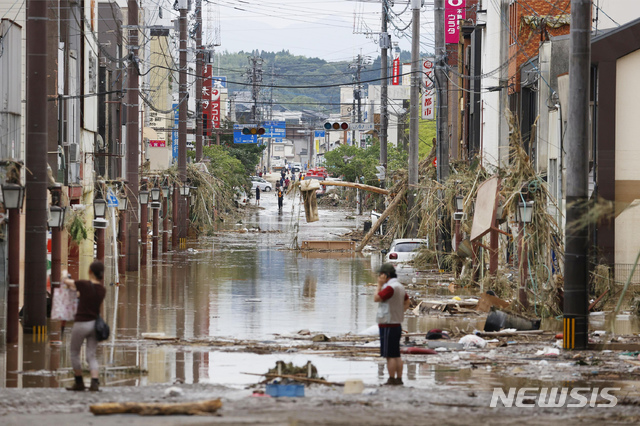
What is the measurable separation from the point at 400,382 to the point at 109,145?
33605 mm

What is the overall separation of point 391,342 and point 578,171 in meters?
4.96

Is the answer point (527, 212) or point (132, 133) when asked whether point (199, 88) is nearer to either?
point (132, 133)

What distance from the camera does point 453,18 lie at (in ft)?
179

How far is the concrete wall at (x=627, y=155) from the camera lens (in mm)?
24906

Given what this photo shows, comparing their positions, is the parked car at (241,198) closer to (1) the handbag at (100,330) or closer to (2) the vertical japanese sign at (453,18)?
(2) the vertical japanese sign at (453,18)

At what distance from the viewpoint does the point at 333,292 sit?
2677cm

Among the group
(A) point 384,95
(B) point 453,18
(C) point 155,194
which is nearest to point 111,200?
(C) point 155,194

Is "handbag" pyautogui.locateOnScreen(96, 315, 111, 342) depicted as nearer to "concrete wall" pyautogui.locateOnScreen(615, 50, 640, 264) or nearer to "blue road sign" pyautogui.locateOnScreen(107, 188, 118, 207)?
"concrete wall" pyautogui.locateOnScreen(615, 50, 640, 264)

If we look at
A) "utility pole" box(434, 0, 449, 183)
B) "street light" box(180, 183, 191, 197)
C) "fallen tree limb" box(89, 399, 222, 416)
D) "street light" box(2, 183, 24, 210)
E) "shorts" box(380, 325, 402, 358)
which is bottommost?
"fallen tree limb" box(89, 399, 222, 416)

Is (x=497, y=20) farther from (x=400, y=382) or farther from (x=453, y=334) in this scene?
(x=400, y=382)

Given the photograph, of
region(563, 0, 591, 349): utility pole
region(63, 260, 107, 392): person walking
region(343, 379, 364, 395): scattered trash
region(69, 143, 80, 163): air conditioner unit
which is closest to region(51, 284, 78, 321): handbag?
region(63, 260, 107, 392): person walking

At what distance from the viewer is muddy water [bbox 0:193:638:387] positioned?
13.8 metres

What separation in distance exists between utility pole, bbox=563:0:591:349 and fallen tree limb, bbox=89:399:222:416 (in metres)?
7.62

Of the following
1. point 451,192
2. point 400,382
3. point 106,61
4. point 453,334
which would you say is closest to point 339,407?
point 400,382
